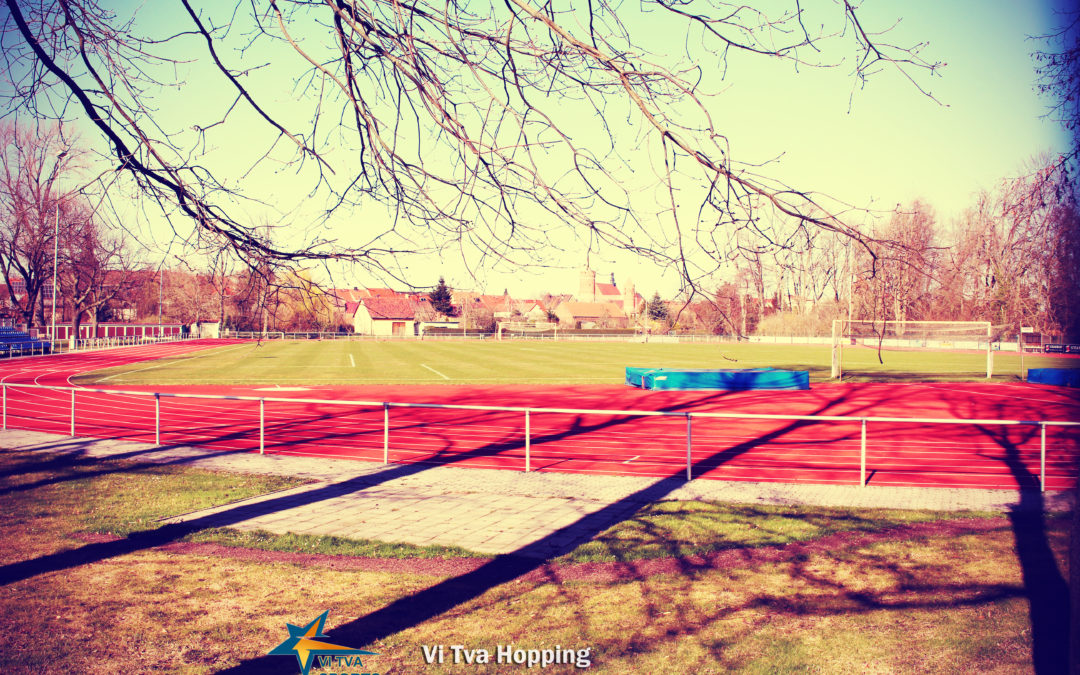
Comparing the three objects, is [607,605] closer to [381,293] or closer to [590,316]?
[381,293]

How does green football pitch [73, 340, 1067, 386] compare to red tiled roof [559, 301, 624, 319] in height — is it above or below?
below

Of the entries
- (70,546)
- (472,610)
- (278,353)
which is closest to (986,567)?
(472,610)

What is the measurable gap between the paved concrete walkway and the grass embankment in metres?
0.61

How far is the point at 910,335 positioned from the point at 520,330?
177ft

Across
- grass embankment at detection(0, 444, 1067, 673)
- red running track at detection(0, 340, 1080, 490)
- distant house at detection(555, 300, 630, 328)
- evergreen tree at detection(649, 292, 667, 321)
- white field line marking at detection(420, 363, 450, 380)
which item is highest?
distant house at detection(555, 300, 630, 328)

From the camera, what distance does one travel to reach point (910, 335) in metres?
34.6

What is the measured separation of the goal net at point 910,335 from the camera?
4515 mm

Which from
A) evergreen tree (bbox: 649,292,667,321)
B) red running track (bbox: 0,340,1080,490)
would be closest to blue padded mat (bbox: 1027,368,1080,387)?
red running track (bbox: 0,340,1080,490)

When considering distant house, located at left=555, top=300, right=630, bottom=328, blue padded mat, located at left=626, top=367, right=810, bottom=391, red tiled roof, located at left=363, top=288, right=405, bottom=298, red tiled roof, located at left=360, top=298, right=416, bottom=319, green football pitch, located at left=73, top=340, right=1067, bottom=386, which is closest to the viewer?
red tiled roof, located at left=363, top=288, right=405, bottom=298

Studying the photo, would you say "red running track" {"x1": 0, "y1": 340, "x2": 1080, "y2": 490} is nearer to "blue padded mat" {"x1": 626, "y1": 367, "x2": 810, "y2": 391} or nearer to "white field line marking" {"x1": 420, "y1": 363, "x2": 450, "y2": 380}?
"blue padded mat" {"x1": 626, "y1": 367, "x2": 810, "y2": 391}

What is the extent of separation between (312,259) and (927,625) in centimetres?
474

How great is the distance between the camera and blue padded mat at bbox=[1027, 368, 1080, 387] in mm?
27094

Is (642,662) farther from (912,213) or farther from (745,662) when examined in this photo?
(912,213)

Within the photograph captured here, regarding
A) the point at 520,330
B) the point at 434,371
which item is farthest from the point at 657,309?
the point at 520,330
